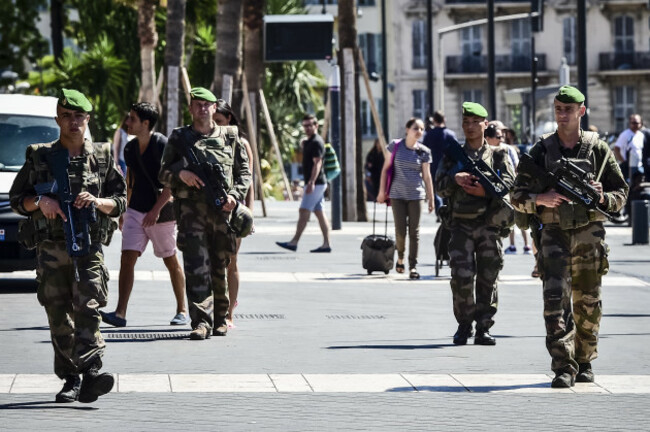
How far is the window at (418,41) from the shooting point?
81.9 meters

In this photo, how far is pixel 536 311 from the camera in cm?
1552

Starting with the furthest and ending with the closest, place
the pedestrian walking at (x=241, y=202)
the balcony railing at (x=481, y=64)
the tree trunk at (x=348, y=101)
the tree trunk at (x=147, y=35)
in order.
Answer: the balcony railing at (x=481, y=64) < the tree trunk at (x=147, y=35) < the tree trunk at (x=348, y=101) < the pedestrian walking at (x=241, y=202)

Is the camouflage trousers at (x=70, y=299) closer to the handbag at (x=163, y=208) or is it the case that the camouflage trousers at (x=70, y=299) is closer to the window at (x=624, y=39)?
the handbag at (x=163, y=208)

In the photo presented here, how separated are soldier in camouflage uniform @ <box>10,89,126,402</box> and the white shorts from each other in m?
4.05

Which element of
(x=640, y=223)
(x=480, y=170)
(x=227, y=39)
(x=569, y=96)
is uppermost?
(x=227, y=39)

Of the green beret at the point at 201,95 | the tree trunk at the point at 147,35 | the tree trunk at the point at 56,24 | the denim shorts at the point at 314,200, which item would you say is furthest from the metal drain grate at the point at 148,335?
the tree trunk at the point at 56,24

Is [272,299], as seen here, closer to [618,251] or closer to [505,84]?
[618,251]

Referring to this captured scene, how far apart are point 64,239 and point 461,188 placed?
412 cm

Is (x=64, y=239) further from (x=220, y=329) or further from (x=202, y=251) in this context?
(x=220, y=329)

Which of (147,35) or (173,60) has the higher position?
(147,35)

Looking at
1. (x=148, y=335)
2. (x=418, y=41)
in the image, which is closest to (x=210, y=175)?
(x=148, y=335)

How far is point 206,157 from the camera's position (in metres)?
12.8

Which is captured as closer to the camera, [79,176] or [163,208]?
[79,176]

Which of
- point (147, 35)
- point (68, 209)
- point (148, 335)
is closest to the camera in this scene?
point (68, 209)
